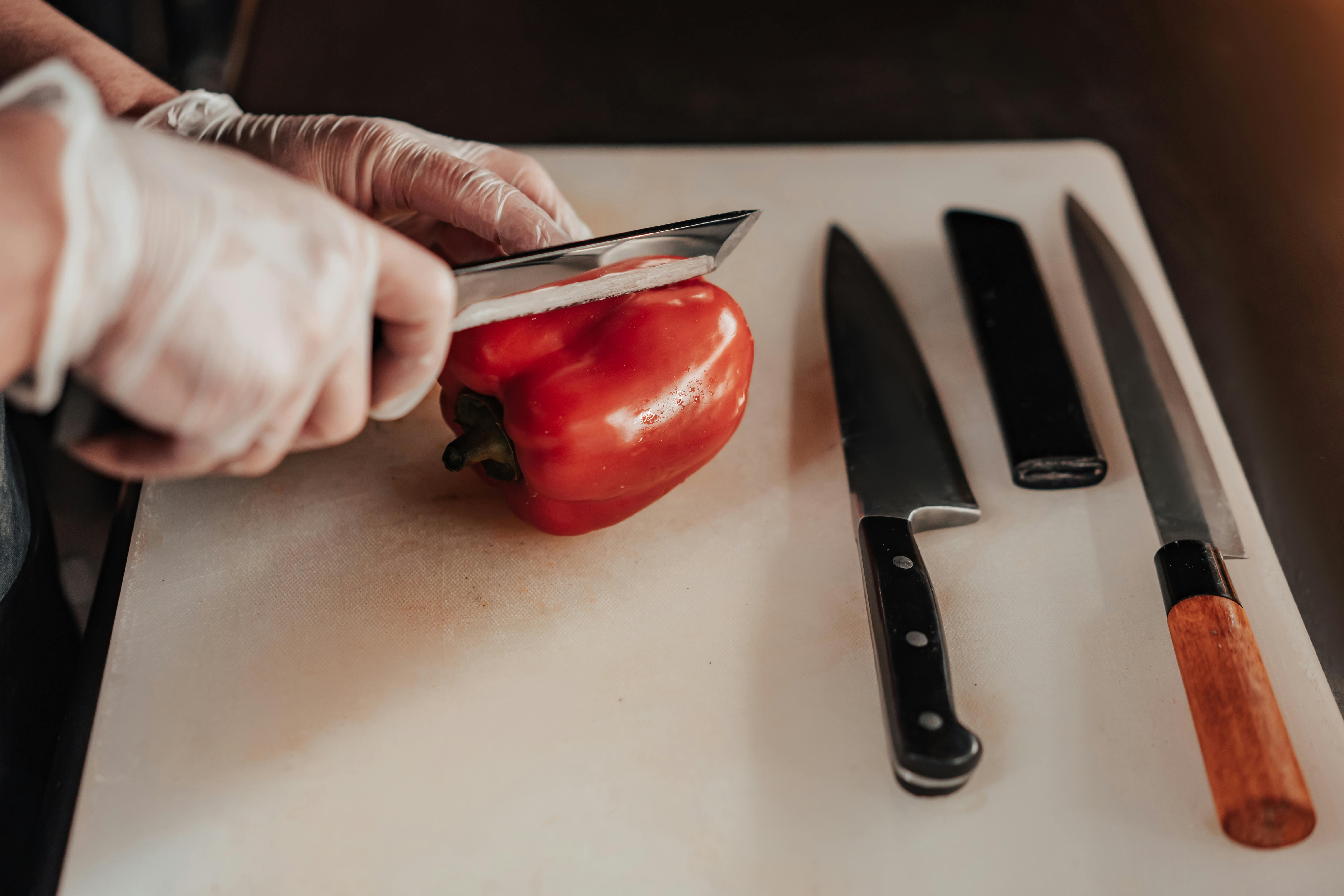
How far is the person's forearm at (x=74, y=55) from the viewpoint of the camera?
0.93 m

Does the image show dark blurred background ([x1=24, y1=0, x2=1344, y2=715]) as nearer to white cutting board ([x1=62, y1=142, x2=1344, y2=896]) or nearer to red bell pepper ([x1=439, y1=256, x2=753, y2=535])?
white cutting board ([x1=62, y1=142, x2=1344, y2=896])

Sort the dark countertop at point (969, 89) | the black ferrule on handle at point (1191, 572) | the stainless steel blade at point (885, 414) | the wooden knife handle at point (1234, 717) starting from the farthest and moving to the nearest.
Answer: the dark countertop at point (969, 89)
the stainless steel blade at point (885, 414)
the black ferrule on handle at point (1191, 572)
the wooden knife handle at point (1234, 717)

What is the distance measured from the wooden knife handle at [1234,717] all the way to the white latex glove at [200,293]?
0.68 meters

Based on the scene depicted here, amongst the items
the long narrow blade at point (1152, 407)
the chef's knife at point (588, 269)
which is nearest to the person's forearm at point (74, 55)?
the chef's knife at point (588, 269)

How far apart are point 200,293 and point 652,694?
50 centimetres

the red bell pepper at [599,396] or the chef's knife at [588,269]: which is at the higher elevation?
the chef's knife at [588,269]

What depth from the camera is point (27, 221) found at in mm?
462

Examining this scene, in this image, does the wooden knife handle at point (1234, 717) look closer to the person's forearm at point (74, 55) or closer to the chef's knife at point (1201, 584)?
the chef's knife at point (1201, 584)

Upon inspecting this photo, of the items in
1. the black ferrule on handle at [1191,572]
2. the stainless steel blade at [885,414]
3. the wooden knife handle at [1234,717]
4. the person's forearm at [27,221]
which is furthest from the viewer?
the stainless steel blade at [885,414]

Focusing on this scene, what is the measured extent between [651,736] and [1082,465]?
0.53 m

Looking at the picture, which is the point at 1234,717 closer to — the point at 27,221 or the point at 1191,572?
the point at 1191,572

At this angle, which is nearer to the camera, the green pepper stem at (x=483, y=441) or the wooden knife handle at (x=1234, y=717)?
the wooden knife handle at (x=1234, y=717)

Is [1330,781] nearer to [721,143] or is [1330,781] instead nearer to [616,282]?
[616,282]

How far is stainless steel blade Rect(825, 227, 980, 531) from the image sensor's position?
3.00 ft
